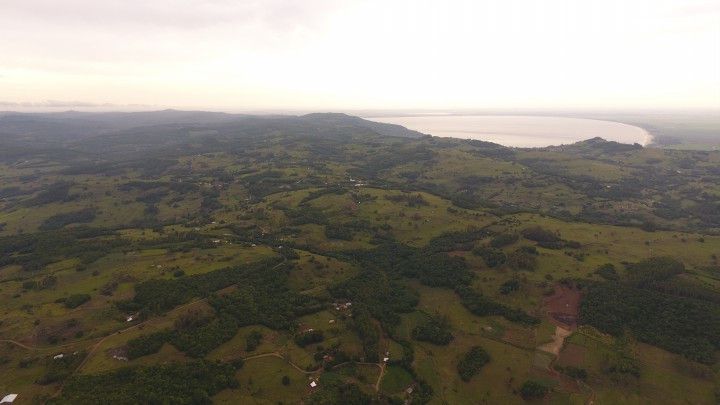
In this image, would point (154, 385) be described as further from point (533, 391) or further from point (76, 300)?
point (533, 391)

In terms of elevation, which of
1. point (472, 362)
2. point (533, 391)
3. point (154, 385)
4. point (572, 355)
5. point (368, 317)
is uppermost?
point (154, 385)

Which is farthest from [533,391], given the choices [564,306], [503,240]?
[503,240]

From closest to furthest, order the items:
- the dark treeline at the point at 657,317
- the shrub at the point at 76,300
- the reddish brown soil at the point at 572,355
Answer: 1. the reddish brown soil at the point at 572,355
2. the dark treeline at the point at 657,317
3. the shrub at the point at 76,300

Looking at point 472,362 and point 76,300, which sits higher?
point 76,300

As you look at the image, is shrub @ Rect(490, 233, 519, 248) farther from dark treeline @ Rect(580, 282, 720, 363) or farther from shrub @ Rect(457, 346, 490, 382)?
shrub @ Rect(457, 346, 490, 382)

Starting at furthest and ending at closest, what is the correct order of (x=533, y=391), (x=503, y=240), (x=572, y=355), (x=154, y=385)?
1. (x=503, y=240)
2. (x=572, y=355)
3. (x=533, y=391)
4. (x=154, y=385)

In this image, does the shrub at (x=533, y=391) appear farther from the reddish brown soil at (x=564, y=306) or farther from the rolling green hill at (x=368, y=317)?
the reddish brown soil at (x=564, y=306)

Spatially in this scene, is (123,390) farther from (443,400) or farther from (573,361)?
(573,361)

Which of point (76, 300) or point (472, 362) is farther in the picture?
point (76, 300)

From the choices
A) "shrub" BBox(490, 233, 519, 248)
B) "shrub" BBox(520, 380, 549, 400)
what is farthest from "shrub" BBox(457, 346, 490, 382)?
"shrub" BBox(490, 233, 519, 248)

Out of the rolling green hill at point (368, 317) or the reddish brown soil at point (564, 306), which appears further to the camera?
the reddish brown soil at point (564, 306)

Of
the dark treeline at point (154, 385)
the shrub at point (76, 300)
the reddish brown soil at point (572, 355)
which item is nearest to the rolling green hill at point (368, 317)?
the dark treeline at point (154, 385)

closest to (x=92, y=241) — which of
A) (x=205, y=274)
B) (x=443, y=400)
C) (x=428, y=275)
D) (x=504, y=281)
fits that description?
(x=205, y=274)
